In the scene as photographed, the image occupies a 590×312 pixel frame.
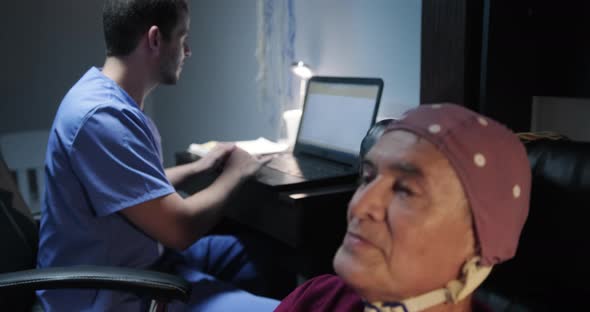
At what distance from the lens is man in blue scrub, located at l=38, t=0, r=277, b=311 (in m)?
1.10

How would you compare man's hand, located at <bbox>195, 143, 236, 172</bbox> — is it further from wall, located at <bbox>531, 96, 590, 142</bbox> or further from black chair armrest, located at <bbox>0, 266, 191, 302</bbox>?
wall, located at <bbox>531, 96, 590, 142</bbox>

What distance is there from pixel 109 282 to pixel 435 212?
64cm

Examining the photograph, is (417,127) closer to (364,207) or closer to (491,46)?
(364,207)

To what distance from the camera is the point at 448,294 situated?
645 millimetres

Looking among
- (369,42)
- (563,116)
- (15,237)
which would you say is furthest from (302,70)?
(15,237)

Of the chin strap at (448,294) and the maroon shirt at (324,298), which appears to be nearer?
the chin strap at (448,294)

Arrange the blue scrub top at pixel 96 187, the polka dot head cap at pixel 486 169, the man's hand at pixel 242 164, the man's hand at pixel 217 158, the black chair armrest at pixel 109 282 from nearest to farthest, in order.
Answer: the polka dot head cap at pixel 486 169
the black chair armrest at pixel 109 282
the blue scrub top at pixel 96 187
the man's hand at pixel 242 164
the man's hand at pixel 217 158

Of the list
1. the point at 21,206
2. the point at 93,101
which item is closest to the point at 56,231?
the point at 21,206

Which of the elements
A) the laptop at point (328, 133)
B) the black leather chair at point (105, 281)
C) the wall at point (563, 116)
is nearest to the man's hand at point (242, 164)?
the laptop at point (328, 133)

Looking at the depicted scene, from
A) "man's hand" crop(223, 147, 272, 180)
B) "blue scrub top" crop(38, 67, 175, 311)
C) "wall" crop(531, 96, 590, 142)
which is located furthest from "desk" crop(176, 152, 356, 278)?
"wall" crop(531, 96, 590, 142)

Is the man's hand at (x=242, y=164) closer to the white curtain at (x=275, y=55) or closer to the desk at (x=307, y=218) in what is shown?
the desk at (x=307, y=218)

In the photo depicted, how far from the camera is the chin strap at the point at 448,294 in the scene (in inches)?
25.0

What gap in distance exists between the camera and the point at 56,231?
45.8 inches

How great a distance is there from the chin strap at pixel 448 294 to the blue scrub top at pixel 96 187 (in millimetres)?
668
